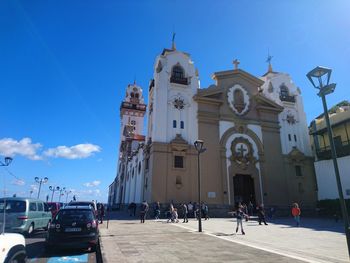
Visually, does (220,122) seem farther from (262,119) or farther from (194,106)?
(262,119)

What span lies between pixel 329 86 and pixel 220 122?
23.0 metres

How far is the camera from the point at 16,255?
14.7 feet

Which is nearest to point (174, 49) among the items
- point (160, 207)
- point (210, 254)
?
point (160, 207)

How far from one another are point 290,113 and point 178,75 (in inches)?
643

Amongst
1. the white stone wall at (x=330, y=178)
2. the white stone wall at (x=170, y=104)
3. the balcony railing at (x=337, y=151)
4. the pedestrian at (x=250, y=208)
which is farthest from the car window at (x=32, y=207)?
the balcony railing at (x=337, y=151)

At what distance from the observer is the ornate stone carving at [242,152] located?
2944 centimetres

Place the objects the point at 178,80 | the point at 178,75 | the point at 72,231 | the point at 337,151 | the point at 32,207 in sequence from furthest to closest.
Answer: the point at 178,75
the point at 178,80
the point at 337,151
the point at 32,207
the point at 72,231

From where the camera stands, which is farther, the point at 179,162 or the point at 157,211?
the point at 179,162

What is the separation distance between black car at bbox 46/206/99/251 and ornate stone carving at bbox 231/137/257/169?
2233cm

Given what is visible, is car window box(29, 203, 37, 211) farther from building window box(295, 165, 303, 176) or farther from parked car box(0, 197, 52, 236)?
building window box(295, 165, 303, 176)

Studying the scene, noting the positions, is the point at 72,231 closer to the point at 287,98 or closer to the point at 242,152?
the point at 242,152

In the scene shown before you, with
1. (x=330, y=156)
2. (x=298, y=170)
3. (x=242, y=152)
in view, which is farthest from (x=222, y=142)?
(x=330, y=156)

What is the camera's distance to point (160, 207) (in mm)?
24812

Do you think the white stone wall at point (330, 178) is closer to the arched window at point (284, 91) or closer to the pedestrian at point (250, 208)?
the pedestrian at point (250, 208)
